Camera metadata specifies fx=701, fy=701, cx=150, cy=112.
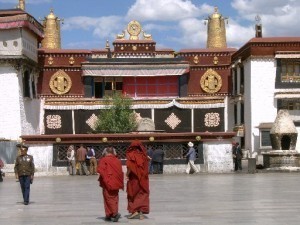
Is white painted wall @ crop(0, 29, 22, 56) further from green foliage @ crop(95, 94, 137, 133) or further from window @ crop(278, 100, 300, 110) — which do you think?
window @ crop(278, 100, 300, 110)

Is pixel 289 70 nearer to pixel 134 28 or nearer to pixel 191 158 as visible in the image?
pixel 191 158

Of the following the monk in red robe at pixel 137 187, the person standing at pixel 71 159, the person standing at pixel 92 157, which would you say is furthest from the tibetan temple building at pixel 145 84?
the monk in red robe at pixel 137 187

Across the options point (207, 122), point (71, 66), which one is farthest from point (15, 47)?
point (207, 122)

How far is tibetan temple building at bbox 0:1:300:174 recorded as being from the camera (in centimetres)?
3394

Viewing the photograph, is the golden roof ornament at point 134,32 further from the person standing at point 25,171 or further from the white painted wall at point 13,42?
the person standing at point 25,171

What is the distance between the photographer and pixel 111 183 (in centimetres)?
1229

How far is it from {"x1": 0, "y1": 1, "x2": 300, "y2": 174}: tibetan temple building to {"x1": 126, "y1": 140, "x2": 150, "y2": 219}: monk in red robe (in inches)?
772

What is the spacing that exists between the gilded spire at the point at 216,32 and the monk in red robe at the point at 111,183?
3666cm

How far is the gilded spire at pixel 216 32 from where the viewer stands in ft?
160

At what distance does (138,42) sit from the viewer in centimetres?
4009

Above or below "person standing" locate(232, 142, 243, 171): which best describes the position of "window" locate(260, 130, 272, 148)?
above

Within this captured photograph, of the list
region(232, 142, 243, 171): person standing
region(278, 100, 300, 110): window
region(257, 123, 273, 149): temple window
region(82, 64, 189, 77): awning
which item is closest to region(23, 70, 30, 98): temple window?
region(82, 64, 189, 77): awning

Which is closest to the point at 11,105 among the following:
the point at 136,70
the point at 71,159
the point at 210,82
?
the point at 71,159

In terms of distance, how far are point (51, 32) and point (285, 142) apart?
23071 mm
